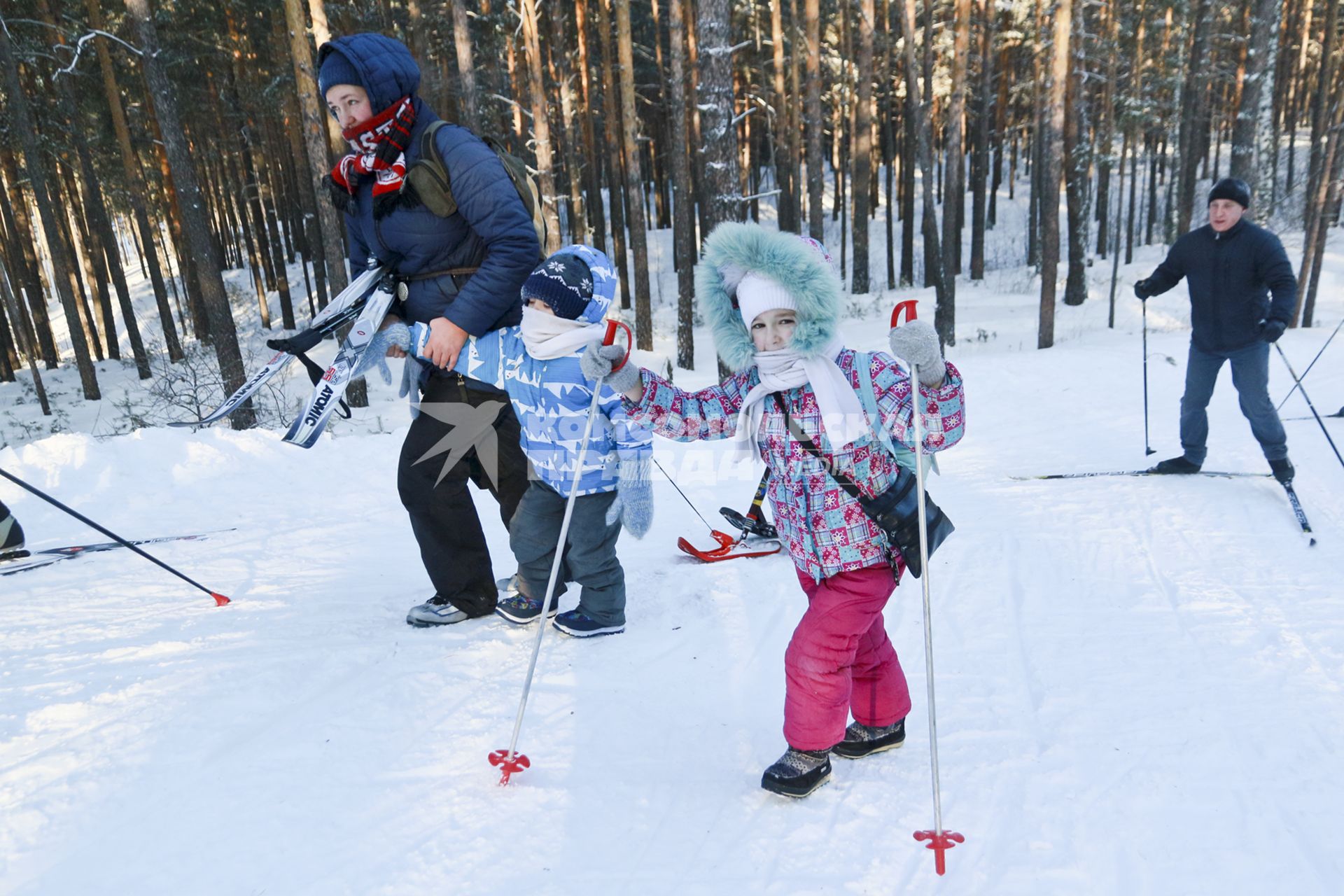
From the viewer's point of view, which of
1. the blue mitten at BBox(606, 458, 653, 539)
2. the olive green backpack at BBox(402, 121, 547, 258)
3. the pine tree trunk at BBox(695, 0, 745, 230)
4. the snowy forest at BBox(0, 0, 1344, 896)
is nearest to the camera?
the snowy forest at BBox(0, 0, 1344, 896)

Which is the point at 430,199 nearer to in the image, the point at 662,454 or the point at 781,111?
the point at 662,454

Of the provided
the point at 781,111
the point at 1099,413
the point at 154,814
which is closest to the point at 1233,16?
the point at 781,111

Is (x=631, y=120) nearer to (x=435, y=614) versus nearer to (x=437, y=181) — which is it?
(x=437, y=181)

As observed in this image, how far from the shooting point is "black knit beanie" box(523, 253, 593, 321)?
117 inches

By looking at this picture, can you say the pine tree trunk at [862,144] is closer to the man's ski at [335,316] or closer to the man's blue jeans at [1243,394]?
the man's blue jeans at [1243,394]

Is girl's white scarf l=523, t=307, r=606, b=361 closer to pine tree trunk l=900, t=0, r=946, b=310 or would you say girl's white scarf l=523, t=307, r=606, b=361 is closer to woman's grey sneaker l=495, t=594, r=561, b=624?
woman's grey sneaker l=495, t=594, r=561, b=624

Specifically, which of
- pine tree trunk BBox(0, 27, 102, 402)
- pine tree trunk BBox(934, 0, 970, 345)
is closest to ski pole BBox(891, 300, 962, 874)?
pine tree trunk BBox(934, 0, 970, 345)

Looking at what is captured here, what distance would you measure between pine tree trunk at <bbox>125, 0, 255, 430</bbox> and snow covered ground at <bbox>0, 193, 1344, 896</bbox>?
19.0 ft

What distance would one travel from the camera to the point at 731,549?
4.98 meters

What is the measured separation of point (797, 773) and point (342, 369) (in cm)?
245

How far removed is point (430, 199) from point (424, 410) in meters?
0.93

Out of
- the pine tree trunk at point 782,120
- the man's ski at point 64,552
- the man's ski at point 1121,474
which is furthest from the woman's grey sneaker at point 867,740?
the pine tree trunk at point 782,120

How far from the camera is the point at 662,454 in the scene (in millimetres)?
7266

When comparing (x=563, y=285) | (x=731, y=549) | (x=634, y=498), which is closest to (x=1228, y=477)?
(x=731, y=549)
